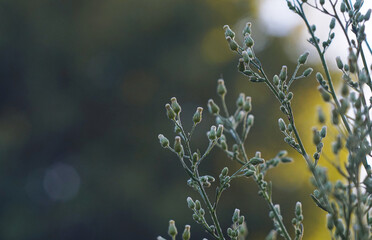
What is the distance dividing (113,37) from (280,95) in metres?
11.1

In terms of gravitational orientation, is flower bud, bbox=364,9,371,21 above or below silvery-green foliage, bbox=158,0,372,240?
above

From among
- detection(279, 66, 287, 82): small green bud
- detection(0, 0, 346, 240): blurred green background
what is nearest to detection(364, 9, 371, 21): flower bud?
detection(279, 66, 287, 82): small green bud

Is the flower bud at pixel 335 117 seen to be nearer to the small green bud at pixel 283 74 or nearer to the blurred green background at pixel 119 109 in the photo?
the small green bud at pixel 283 74

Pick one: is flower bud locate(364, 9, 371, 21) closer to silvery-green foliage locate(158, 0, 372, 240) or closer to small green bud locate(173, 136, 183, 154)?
silvery-green foliage locate(158, 0, 372, 240)

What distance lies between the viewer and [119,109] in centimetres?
1217

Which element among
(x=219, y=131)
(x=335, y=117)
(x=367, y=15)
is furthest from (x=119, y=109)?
(x=335, y=117)

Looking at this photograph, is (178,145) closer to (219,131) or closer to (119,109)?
(219,131)

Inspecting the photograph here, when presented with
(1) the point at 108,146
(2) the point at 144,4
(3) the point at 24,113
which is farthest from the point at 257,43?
(3) the point at 24,113

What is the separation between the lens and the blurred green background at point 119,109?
11.3 m

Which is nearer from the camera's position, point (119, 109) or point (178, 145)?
point (178, 145)

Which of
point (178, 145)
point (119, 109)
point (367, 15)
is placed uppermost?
point (119, 109)

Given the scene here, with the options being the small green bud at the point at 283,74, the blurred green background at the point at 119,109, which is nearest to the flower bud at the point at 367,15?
the small green bud at the point at 283,74

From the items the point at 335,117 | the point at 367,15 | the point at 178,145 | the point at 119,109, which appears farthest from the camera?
the point at 119,109

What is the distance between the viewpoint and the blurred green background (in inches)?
445
